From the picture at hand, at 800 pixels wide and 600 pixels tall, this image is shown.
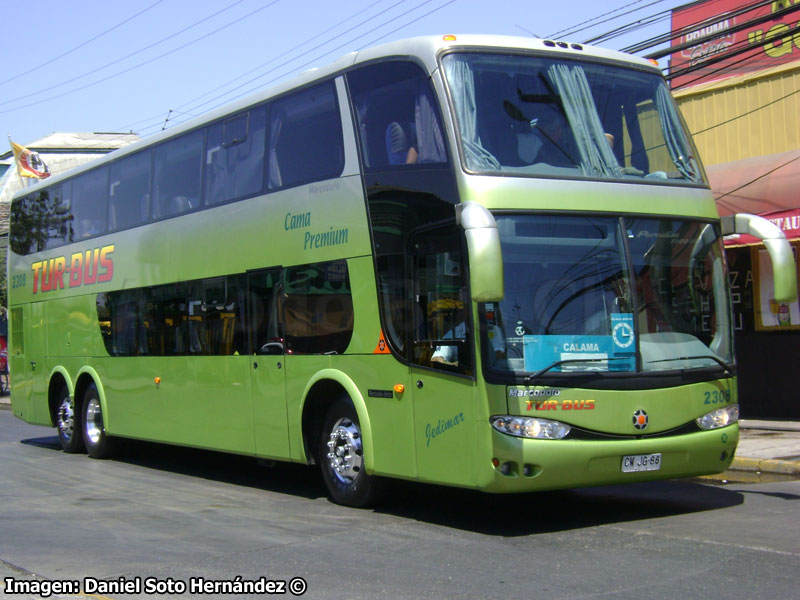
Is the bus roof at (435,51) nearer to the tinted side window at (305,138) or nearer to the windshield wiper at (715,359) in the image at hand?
the tinted side window at (305,138)

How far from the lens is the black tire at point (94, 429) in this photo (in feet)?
50.4

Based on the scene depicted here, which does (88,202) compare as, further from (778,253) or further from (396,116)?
(778,253)

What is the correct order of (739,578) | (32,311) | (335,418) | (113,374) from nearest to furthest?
1. (739,578)
2. (335,418)
3. (113,374)
4. (32,311)

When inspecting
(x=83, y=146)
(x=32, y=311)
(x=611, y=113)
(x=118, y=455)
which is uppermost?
(x=83, y=146)

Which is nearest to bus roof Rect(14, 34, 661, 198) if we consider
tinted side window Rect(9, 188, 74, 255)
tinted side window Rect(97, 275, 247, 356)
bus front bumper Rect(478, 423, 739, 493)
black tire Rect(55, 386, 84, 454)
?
tinted side window Rect(97, 275, 247, 356)

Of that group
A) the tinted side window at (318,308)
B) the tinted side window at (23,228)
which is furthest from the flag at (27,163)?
the tinted side window at (318,308)

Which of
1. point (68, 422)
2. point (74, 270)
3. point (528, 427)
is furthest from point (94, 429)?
point (528, 427)

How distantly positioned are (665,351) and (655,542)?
5.46ft

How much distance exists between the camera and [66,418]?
1634 cm

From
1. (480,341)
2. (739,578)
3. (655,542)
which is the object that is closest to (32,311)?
(480,341)

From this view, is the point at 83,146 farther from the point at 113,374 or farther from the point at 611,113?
the point at 611,113

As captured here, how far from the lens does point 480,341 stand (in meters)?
8.05

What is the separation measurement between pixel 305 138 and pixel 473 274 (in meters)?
3.72

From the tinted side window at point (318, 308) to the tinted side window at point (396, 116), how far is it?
1180mm
